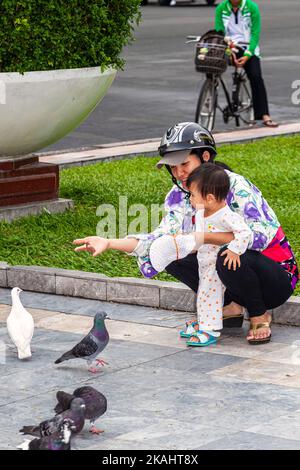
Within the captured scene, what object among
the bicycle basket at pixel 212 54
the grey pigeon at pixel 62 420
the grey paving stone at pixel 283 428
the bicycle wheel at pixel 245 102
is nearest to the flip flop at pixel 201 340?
the grey paving stone at pixel 283 428

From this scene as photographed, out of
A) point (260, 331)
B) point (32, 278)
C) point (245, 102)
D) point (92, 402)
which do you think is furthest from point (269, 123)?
point (92, 402)

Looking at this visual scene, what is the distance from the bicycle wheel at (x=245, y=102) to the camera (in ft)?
50.8

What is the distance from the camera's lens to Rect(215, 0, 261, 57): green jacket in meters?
15.0

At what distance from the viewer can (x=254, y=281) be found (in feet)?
22.5

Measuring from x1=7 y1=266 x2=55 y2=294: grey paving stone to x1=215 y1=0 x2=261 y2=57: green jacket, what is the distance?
7343 mm

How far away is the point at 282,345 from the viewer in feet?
22.9

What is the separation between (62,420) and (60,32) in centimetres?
497

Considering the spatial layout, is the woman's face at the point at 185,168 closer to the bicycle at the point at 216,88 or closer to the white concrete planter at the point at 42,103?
the white concrete planter at the point at 42,103

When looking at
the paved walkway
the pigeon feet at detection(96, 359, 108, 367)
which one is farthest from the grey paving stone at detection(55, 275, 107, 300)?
the pigeon feet at detection(96, 359, 108, 367)

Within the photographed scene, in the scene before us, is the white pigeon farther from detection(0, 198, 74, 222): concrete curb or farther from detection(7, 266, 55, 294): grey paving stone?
detection(0, 198, 74, 222): concrete curb

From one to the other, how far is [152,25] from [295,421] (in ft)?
90.1

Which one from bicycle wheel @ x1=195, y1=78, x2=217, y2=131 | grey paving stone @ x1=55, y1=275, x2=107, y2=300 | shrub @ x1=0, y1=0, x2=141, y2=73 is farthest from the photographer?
bicycle wheel @ x1=195, y1=78, x2=217, y2=131

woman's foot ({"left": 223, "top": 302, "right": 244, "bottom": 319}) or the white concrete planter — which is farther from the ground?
the white concrete planter

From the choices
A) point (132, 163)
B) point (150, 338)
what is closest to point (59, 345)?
point (150, 338)
